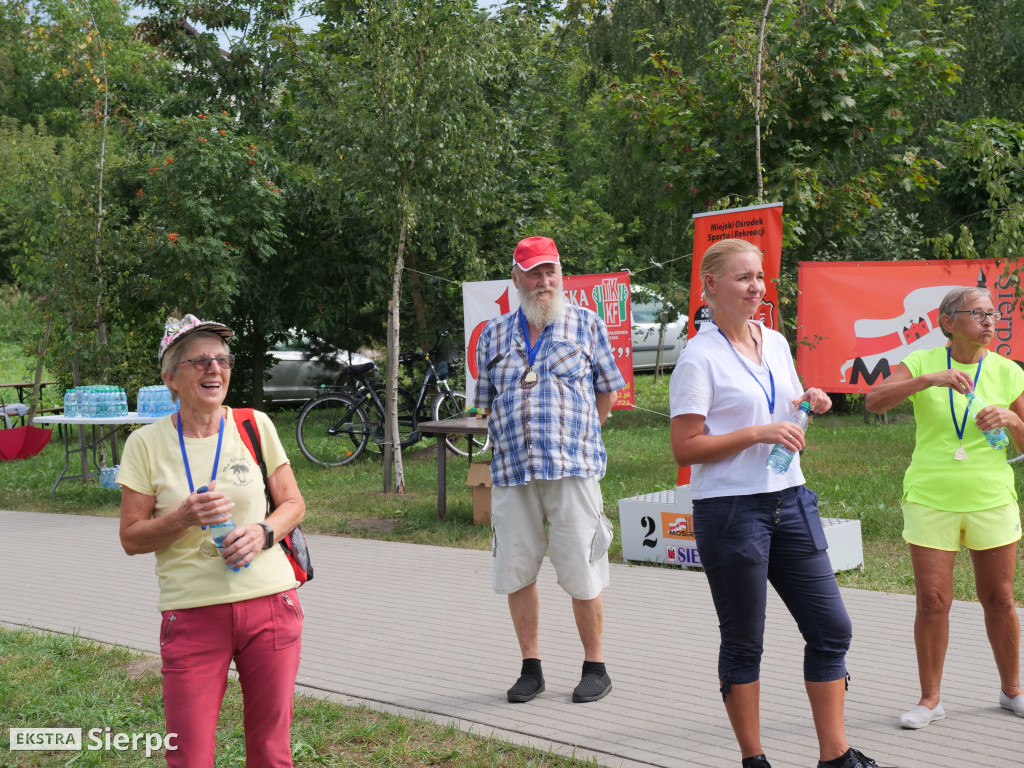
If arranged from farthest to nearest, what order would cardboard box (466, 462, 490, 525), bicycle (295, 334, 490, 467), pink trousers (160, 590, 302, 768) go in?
bicycle (295, 334, 490, 467), cardboard box (466, 462, 490, 525), pink trousers (160, 590, 302, 768)

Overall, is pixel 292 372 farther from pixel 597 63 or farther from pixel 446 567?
pixel 446 567

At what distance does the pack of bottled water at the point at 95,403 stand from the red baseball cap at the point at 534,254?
24.9 ft

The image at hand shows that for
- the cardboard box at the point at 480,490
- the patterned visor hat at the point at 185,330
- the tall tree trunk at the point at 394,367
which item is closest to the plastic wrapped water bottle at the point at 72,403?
the tall tree trunk at the point at 394,367

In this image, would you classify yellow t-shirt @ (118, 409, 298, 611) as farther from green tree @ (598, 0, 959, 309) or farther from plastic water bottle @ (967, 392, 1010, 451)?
green tree @ (598, 0, 959, 309)

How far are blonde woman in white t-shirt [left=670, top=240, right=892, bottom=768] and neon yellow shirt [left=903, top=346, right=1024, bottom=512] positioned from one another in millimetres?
977

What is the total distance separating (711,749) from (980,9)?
19549 millimetres

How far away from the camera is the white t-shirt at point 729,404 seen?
3.36 meters

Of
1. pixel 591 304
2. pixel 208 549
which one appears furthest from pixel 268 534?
pixel 591 304

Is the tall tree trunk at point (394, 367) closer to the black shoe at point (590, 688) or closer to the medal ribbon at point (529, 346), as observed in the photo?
the medal ribbon at point (529, 346)

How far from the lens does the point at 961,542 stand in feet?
13.7

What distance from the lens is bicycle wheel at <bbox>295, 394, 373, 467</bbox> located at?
42.7 feet

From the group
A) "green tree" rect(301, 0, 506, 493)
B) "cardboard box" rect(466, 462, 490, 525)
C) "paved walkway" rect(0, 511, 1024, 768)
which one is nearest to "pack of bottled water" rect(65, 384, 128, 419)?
"paved walkway" rect(0, 511, 1024, 768)

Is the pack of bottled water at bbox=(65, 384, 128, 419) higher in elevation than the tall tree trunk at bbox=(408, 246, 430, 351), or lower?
lower

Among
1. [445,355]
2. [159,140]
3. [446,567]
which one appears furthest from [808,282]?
[159,140]
